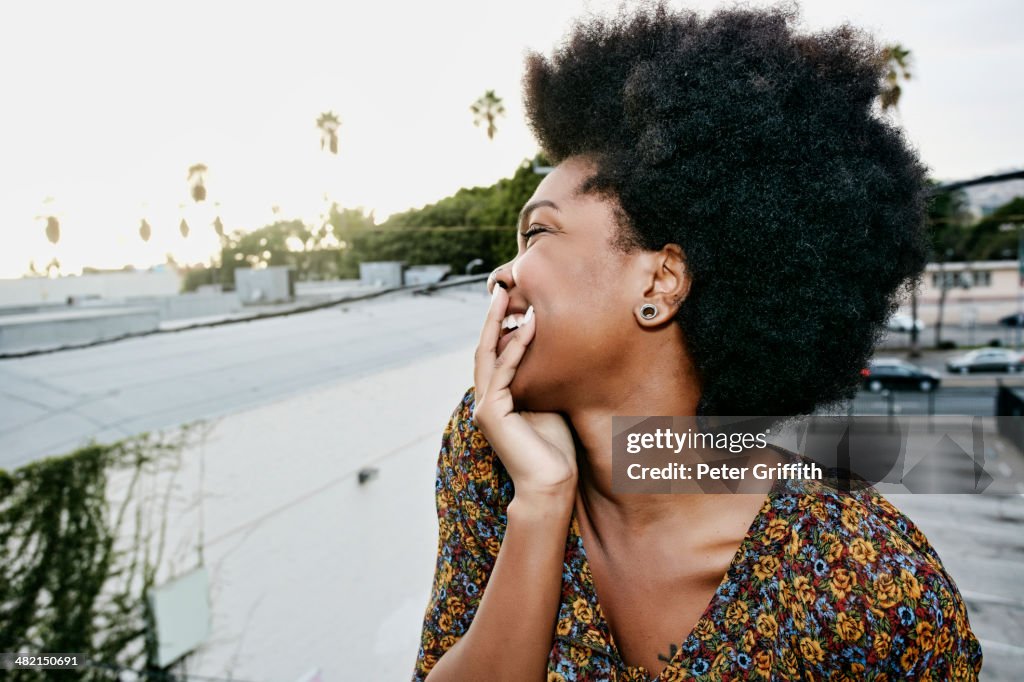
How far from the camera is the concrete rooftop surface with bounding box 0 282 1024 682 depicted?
5.18m

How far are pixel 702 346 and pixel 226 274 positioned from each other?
40.6m

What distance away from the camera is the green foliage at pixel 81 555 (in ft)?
13.8

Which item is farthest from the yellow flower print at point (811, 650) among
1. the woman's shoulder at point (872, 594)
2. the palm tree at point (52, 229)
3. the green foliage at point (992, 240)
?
the green foliage at point (992, 240)

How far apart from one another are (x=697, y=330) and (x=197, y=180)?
124 feet

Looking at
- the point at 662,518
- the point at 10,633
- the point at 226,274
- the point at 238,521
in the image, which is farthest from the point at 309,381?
the point at 226,274

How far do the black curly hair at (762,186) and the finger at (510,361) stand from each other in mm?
218

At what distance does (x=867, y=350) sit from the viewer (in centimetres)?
125

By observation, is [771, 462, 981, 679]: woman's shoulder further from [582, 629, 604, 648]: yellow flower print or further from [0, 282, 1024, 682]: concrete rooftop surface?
[0, 282, 1024, 682]: concrete rooftop surface

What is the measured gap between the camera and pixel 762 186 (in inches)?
44.2

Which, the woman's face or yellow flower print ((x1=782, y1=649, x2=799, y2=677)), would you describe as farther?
the woman's face

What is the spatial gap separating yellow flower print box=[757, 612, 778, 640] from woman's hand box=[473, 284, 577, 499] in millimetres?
361

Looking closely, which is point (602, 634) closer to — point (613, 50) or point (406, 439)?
point (613, 50)

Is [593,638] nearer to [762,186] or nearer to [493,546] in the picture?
[493,546]

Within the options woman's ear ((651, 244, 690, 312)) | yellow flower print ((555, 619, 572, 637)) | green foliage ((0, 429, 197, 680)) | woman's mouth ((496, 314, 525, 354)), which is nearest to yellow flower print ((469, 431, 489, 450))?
woman's mouth ((496, 314, 525, 354))
